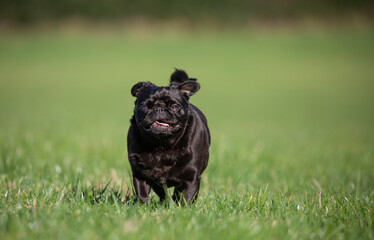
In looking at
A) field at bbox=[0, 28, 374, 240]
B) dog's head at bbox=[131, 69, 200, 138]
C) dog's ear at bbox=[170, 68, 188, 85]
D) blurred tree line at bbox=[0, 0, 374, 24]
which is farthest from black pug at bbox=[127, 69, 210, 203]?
blurred tree line at bbox=[0, 0, 374, 24]

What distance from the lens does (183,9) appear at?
4425 centimetres

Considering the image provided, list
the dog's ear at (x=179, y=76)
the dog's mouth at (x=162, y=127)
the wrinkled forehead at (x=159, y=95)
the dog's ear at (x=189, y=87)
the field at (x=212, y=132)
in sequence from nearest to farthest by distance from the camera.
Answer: the field at (x=212, y=132)
the dog's mouth at (x=162, y=127)
the wrinkled forehead at (x=159, y=95)
the dog's ear at (x=189, y=87)
the dog's ear at (x=179, y=76)

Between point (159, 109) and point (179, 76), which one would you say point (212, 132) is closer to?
point (179, 76)

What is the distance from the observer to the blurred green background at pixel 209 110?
3553 mm

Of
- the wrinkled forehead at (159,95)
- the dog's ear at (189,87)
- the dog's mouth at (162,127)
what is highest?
the dog's ear at (189,87)

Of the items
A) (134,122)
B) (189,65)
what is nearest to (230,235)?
(134,122)

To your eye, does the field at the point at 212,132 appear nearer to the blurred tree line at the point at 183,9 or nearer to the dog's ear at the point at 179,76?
the dog's ear at the point at 179,76

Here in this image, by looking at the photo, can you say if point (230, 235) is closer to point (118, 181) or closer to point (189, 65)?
point (118, 181)

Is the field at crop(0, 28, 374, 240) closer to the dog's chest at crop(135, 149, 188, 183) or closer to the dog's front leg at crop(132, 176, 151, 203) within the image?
the dog's front leg at crop(132, 176, 151, 203)

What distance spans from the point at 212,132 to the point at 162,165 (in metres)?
8.01

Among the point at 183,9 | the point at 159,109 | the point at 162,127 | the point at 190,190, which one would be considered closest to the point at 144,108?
the point at 159,109

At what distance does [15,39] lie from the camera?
141 feet

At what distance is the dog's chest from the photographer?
13.9 feet

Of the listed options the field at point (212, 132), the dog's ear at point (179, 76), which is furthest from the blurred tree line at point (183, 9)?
the dog's ear at point (179, 76)
